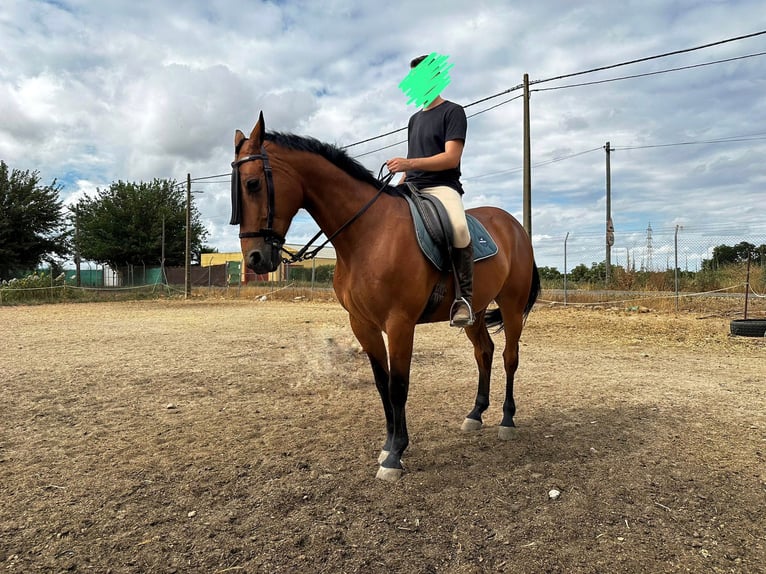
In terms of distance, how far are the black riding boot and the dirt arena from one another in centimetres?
96

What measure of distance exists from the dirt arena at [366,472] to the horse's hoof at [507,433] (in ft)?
0.30

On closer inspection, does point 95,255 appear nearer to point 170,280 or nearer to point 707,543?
point 170,280

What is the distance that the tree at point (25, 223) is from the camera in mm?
26531

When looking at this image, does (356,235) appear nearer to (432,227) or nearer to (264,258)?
(432,227)

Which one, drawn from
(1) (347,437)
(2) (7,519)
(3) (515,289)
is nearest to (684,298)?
(3) (515,289)

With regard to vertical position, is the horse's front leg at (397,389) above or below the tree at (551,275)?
below

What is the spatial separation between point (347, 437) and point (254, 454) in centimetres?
72

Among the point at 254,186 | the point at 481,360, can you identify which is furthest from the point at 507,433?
the point at 254,186

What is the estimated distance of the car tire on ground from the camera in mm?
8344

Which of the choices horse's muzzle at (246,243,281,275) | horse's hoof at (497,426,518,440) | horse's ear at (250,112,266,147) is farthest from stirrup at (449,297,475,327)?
horse's ear at (250,112,266,147)

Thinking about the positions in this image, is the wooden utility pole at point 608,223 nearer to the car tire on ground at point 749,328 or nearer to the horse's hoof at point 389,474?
the car tire on ground at point 749,328

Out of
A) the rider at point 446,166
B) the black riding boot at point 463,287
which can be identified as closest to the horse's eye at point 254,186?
the rider at point 446,166

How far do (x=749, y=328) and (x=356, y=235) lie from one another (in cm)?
879

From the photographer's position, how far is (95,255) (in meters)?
35.1
